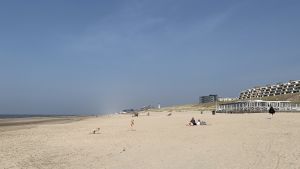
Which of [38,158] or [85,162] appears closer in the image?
[85,162]

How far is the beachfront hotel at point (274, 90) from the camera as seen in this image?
126425 mm

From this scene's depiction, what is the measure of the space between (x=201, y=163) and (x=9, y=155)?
825cm

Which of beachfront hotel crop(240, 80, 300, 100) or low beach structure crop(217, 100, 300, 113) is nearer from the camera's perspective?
low beach structure crop(217, 100, 300, 113)

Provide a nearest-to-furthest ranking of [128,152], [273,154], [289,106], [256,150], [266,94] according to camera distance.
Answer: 1. [273,154]
2. [256,150]
3. [128,152]
4. [289,106]
5. [266,94]

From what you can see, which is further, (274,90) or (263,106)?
(274,90)

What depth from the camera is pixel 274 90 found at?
139 m

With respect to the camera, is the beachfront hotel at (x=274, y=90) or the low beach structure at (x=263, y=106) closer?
the low beach structure at (x=263, y=106)

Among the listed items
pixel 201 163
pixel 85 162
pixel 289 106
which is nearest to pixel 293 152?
pixel 201 163

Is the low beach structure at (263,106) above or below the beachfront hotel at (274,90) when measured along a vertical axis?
below

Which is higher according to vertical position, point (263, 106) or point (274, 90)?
point (274, 90)

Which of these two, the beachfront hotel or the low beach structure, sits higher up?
the beachfront hotel

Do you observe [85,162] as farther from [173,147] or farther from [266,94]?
[266,94]

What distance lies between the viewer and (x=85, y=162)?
44.7 feet

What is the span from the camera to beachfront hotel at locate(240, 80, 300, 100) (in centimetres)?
12643
